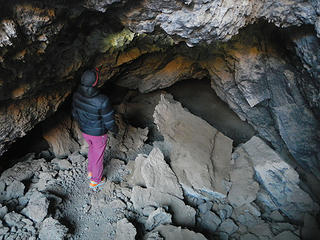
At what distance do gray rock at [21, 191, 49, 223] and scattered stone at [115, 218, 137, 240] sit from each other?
35.1 inches

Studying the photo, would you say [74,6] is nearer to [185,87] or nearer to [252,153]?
[252,153]

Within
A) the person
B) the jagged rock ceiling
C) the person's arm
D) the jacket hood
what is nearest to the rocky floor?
the person

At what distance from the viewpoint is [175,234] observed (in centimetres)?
289

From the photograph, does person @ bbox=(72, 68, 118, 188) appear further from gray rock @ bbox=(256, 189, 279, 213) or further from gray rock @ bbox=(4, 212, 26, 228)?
gray rock @ bbox=(256, 189, 279, 213)

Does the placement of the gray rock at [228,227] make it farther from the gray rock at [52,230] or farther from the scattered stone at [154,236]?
the gray rock at [52,230]

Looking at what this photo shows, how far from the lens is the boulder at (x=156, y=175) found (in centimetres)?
360

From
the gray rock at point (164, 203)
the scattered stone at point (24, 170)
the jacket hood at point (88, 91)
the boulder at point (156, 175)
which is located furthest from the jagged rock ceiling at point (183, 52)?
Answer: the gray rock at point (164, 203)

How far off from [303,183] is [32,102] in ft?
13.1

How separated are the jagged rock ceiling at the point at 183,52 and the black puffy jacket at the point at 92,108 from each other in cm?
40

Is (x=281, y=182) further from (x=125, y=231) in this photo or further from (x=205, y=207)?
(x=125, y=231)

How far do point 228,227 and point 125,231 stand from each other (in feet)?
4.79

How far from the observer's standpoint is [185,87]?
21.2ft

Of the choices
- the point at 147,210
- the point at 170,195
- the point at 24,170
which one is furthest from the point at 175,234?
the point at 24,170

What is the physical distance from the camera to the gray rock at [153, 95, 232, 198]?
3824 mm
